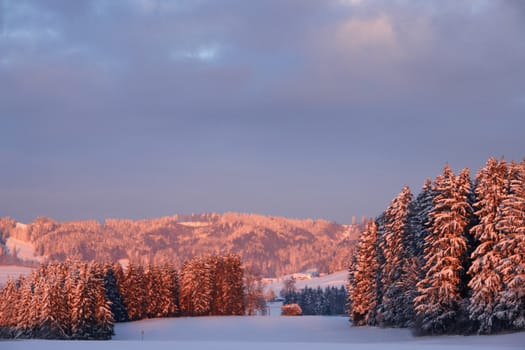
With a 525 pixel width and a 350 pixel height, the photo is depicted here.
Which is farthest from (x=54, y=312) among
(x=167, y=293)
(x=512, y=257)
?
(x=512, y=257)

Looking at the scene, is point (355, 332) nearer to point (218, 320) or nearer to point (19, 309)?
point (218, 320)

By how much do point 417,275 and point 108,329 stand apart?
3490 centimetres

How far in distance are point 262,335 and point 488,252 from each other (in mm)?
33860

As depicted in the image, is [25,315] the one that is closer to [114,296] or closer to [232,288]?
[114,296]

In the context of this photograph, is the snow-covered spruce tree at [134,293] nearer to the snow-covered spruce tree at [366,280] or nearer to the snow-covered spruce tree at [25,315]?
the snow-covered spruce tree at [25,315]

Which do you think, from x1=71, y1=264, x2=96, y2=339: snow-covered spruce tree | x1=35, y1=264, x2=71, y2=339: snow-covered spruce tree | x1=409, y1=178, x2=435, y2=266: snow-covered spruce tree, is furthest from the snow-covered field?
x1=35, y1=264, x2=71, y2=339: snow-covered spruce tree

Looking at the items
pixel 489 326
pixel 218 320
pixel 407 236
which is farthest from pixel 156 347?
pixel 218 320

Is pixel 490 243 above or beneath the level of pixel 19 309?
above

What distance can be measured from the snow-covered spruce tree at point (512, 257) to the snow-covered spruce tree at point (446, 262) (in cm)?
393

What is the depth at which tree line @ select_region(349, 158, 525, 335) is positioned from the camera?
148ft

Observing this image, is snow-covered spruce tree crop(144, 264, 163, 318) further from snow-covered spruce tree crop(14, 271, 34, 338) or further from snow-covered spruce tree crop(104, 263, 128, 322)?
snow-covered spruce tree crop(14, 271, 34, 338)

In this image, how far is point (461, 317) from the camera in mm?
49406

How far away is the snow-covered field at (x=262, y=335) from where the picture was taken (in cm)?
3456

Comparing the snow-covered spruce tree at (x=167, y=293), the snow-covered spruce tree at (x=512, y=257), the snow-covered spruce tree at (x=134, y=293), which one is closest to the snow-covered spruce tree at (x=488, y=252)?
the snow-covered spruce tree at (x=512, y=257)
